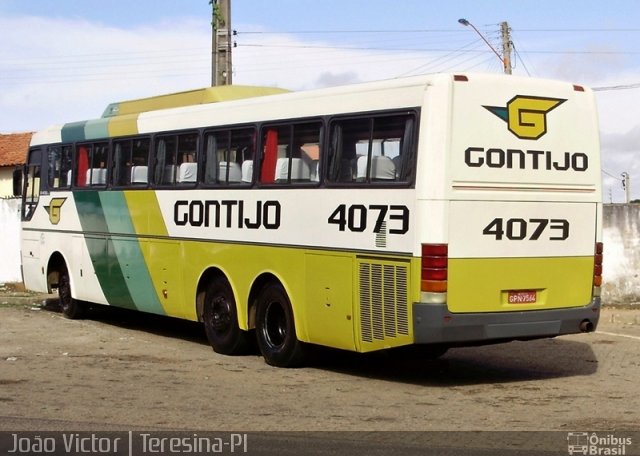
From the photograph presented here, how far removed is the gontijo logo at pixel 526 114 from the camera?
36.9ft

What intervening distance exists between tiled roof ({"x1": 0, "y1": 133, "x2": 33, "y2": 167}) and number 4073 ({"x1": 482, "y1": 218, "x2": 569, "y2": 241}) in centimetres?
5067

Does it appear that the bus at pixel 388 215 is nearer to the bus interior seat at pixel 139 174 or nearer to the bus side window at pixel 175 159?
the bus side window at pixel 175 159

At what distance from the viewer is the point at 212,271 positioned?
14.3 meters

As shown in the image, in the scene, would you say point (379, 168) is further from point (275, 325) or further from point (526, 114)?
point (275, 325)

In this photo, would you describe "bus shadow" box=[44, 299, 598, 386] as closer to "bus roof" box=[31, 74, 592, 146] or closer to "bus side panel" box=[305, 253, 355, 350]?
"bus side panel" box=[305, 253, 355, 350]

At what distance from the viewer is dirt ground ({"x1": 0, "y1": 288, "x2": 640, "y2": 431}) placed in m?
9.55

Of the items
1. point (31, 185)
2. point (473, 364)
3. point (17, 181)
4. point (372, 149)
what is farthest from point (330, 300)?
point (17, 181)

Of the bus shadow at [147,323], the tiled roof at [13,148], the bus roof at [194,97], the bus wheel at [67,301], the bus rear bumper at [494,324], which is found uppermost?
the tiled roof at [13,148]

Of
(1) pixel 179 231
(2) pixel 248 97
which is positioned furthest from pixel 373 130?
(1) pixel 179 231

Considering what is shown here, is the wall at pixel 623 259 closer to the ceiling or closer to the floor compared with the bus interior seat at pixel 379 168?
closer to the floor

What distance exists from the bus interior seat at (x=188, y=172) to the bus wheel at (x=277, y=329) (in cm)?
217

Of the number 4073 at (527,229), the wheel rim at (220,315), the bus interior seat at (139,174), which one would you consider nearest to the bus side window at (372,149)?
the number 4073 at (527,229)

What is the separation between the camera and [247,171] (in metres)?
13.6

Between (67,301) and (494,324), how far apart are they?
375 inches
